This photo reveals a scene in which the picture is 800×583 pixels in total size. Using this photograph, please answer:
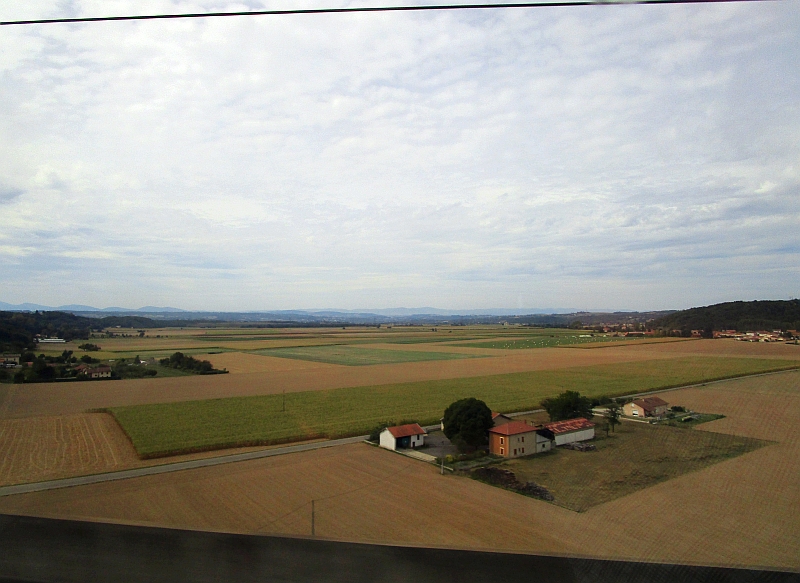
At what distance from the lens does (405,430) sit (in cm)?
952

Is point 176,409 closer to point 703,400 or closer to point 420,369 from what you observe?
point 420,369

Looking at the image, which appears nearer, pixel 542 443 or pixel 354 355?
pixel 542 443

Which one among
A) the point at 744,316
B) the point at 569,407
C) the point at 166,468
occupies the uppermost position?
the point at 744,316

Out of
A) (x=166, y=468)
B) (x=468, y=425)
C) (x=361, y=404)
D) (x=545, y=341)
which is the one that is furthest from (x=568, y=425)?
(x=545, y=341)

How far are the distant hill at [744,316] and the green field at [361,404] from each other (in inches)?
26.4

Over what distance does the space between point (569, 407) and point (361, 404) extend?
5.87 m

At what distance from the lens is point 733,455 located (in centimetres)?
606

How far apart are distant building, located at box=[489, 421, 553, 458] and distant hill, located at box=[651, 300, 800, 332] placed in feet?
13.6

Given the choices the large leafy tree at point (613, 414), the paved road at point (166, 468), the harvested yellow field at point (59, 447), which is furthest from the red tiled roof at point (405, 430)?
the harvested yellow field at point (59, 447)

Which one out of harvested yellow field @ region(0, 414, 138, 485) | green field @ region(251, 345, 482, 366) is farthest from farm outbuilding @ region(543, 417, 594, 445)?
green field @ region(251, 345, 482, 366)

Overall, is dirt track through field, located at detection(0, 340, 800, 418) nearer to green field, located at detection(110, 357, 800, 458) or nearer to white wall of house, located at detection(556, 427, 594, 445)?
green field, located at detection(110, 357, 800, 458)

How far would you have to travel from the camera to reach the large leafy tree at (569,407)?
9.77 metres

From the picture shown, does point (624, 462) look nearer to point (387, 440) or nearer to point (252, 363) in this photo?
point (387, 440)

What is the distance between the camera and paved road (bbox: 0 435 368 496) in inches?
259
